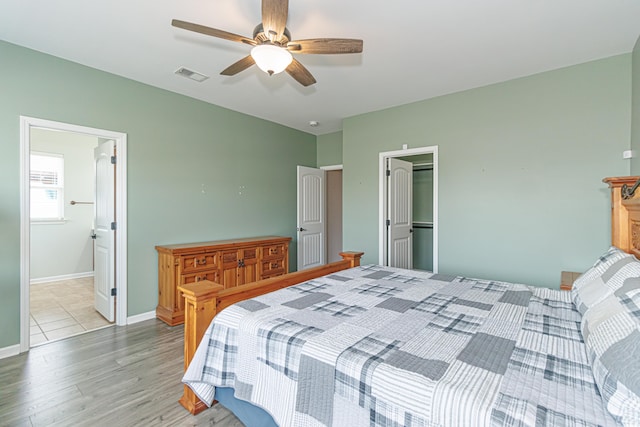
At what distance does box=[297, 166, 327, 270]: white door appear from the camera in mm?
4980

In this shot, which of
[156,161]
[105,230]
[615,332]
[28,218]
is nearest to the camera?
[615,332]

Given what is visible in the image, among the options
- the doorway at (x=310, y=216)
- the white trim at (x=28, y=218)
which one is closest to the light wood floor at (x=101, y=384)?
the white trim at (x=28, y=218)

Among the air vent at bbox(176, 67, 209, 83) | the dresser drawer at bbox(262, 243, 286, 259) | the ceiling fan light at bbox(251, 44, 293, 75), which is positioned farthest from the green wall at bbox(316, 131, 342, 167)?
the ceiling fan light at bbox(251, 44, 293, 75)

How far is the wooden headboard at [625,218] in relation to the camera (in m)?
1.98

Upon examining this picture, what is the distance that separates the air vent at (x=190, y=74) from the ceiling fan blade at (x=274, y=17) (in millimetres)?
1561

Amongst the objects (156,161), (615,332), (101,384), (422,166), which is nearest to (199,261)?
(156,161)

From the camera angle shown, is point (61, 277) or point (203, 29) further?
point (61, 277)

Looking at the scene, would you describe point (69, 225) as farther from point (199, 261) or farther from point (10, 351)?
point (199, 261)

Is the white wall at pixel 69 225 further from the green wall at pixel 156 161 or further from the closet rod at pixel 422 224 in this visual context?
the closet rod at pixel 422 224

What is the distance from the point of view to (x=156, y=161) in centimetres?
349

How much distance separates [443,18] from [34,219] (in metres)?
Answer: 6.49

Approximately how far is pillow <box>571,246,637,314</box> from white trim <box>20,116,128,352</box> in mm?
3849

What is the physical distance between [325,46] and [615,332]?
2.02m

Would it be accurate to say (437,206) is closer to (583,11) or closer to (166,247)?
(583,11)
